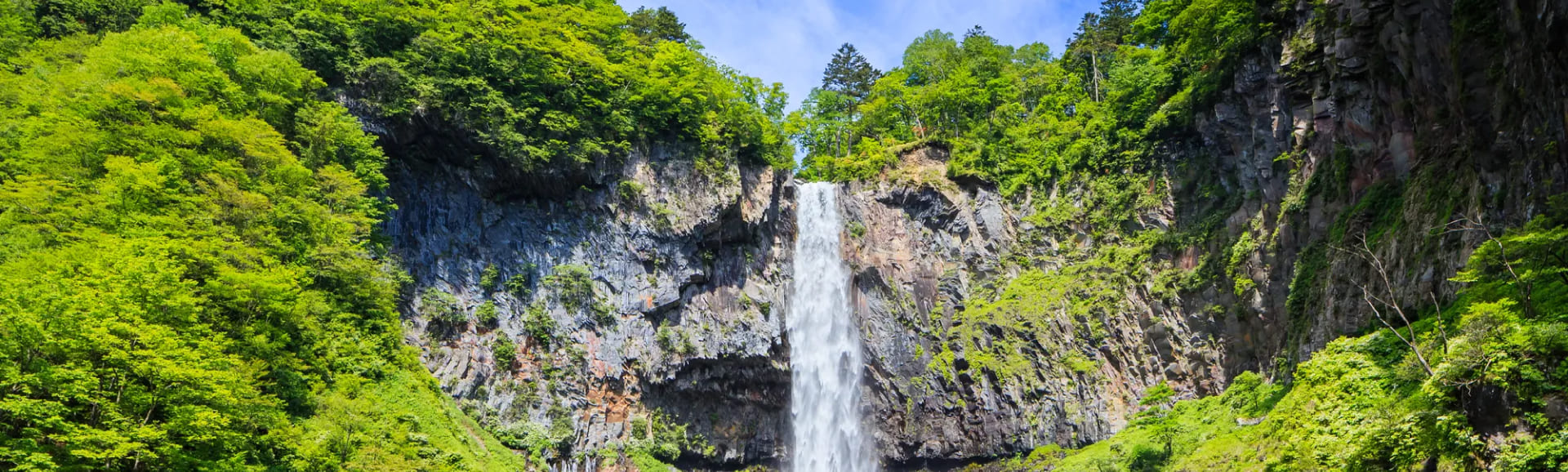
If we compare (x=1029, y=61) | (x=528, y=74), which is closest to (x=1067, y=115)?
(x=1029, y=61)

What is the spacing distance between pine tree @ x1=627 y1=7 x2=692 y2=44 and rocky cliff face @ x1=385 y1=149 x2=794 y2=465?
971 cm

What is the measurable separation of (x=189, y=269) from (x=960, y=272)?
1065 inches

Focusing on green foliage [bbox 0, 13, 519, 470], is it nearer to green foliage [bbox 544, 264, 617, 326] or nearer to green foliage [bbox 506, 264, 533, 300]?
green foliage [bbox 506, 264, 533, 300]

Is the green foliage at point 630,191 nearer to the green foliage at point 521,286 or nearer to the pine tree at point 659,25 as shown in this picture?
the green foliage at point 521,286

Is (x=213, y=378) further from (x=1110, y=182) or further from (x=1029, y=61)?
(x=1029, y=61)

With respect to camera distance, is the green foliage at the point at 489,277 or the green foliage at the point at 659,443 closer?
the green foliage at the point at 489,277

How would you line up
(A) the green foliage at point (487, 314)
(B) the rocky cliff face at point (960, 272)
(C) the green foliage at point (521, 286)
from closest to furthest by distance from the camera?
(B) the rocky cliff face at point (960, 272) < (A) the green foliage at point (487, 314) < (C) the green foliage at point (521, 286)

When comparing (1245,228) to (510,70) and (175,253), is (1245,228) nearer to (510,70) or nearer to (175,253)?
(510,70)

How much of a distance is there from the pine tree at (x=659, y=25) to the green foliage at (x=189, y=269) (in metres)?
17.9

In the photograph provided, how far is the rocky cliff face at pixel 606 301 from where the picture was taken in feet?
95.5

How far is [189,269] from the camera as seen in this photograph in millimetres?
17062

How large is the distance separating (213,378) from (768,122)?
26838 mm

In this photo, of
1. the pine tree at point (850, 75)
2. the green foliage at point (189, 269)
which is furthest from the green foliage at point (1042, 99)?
the green foliage at point (189, 269)

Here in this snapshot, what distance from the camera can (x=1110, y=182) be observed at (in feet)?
108
